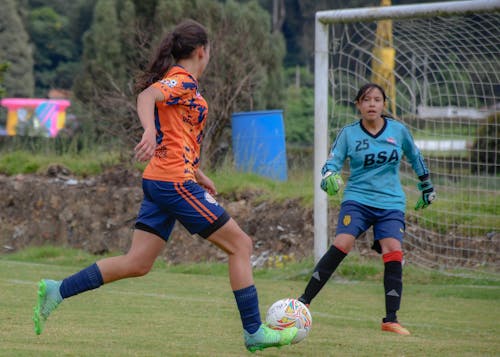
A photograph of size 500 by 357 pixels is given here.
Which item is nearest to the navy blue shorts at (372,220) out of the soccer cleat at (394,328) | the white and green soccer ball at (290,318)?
the soccer cleat at (394,328)

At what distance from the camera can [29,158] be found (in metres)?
17.0

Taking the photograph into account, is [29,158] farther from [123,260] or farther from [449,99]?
[123,260]

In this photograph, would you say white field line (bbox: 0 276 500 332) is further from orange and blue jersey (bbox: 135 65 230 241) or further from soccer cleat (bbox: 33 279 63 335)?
soccer cleat (bbox: 33 279 63 335)

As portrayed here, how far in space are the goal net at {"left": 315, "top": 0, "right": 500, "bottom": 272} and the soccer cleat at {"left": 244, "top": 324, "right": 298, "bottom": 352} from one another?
4.92 metres

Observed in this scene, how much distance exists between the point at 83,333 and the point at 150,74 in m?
1.86

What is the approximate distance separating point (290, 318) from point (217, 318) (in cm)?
173

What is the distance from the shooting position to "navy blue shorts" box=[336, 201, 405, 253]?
23.9 ft

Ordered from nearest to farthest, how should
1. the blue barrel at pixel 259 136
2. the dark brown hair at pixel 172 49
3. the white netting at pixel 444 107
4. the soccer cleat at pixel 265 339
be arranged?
the soccer cleat at pixel 265 339 < the dark brown hair at pixel 172 49 < the white netting at pixel 444 107 < the blue barrel at pixel 259 136

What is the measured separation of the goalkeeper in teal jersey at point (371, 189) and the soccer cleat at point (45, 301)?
86.8 inches

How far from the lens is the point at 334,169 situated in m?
7.38

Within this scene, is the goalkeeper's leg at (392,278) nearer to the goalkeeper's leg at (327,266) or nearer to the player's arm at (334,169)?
the goalkeeper's leg at (327,266)

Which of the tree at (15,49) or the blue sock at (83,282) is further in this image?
the tree at (15,49)

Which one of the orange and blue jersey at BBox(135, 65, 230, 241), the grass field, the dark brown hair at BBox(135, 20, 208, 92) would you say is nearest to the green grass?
the grass field

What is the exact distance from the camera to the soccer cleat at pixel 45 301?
5867 millimetres
